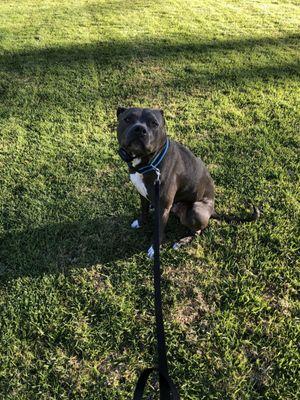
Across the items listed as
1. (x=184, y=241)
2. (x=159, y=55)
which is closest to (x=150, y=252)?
(x=184, y=241)

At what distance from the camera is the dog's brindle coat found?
308 centimetres

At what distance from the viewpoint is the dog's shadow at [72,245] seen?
3.72 m

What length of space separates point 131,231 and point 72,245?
0.64 meters

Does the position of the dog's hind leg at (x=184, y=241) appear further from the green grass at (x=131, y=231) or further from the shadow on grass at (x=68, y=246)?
the shadow on grass at (x=68, y=246)

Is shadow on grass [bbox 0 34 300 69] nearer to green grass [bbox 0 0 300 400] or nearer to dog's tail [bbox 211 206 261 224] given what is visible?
green grass [bbox 0 0 300 400]

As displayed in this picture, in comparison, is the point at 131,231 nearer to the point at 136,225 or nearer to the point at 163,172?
the point at 136,225

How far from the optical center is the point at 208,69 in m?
7.25

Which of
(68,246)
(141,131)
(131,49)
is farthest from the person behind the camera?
(131,49)

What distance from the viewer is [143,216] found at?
407 centimetres

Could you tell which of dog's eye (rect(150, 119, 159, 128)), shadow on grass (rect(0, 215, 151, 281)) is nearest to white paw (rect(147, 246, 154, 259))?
shadow on grass (rect(0, 215, 151, 281))

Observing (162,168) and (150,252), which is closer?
(162,168)

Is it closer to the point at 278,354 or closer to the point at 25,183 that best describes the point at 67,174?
the point at 25,183

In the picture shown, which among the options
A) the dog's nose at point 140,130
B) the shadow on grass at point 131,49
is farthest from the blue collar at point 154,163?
the shadow on grass at point 131,49

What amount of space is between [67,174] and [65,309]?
197 centimetres
